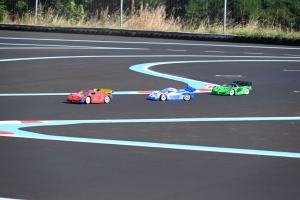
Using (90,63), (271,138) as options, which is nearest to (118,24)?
(90,63)

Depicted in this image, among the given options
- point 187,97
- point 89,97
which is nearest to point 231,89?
point 187,97

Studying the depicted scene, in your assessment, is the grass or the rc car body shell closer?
the rc car body shell

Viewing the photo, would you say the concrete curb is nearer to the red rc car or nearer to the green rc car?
the green rc car

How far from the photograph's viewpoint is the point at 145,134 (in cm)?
940

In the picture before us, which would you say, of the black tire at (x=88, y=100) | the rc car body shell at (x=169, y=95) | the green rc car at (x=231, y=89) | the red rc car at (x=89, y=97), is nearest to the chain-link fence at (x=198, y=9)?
the green rc car at (x=231, y=89)

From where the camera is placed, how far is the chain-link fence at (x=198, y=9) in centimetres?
3234

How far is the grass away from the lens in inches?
1169

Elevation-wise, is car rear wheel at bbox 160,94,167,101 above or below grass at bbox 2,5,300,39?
below

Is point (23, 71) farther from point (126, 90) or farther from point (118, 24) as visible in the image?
point (118, 24)

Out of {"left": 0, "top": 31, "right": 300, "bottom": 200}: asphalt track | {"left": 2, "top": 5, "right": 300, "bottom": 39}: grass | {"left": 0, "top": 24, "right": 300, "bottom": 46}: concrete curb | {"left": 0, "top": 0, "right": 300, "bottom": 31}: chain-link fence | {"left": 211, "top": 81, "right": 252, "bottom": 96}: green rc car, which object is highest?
{"left": 0, "top": 0, "right": 300, "bottom": 31}: chain-link fence

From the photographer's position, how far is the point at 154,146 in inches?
336

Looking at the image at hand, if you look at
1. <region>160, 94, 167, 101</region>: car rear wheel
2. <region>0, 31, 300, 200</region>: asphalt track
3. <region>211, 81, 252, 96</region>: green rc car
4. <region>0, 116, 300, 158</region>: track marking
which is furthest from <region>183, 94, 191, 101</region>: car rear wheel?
<region>0, 116, 300, 158</region>: track marking

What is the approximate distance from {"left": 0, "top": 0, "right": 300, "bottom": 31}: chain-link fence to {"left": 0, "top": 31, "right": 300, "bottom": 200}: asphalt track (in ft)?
42.0

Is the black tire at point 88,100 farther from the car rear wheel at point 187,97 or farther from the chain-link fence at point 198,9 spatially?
the chain-link fence at point 198,9
